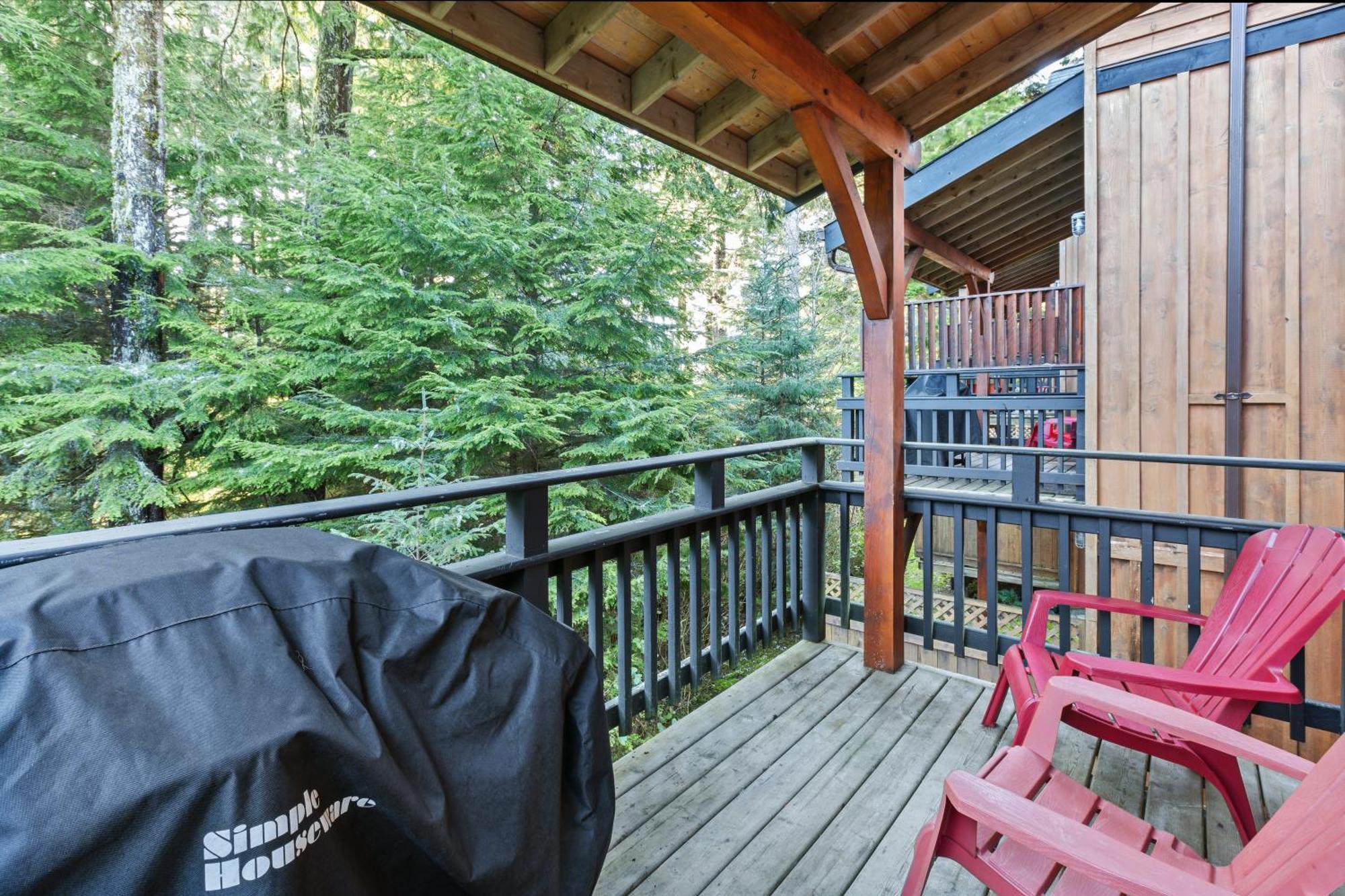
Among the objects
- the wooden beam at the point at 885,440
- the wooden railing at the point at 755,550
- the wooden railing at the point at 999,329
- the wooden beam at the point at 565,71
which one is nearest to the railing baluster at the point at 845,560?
the wooden railing at the point at 755,550

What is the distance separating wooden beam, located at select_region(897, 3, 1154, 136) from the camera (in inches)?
86.3

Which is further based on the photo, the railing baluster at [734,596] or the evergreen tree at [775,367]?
the evergreen tree at [775,367]

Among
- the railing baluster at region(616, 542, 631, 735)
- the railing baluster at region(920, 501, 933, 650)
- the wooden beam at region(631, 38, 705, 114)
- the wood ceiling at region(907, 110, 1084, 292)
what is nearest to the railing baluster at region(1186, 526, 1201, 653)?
the railing baluster at region(920, 501, 933, 650)

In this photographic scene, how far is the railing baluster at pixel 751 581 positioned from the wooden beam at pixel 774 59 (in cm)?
167

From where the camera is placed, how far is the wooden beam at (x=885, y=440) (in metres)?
2.88

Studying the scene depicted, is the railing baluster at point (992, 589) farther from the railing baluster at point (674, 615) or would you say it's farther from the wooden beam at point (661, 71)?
the wooden beam at point (661, 71)

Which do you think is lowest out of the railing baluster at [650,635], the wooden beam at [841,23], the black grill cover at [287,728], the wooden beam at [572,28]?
the railing baluster at [650,635]

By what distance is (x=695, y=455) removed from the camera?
252 centimetres

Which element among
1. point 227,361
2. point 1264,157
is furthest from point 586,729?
point 227,361

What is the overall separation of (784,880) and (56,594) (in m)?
1.74

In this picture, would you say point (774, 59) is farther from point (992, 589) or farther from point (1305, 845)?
point (992, 589)

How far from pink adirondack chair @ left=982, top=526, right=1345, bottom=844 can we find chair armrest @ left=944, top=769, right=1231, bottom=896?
0.76 m

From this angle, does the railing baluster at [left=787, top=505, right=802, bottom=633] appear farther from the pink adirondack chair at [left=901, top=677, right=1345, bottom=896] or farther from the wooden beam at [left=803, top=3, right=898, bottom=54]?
the wooden beam at [left=803, top=3, right=898, bottom=54]

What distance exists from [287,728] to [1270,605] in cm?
250
